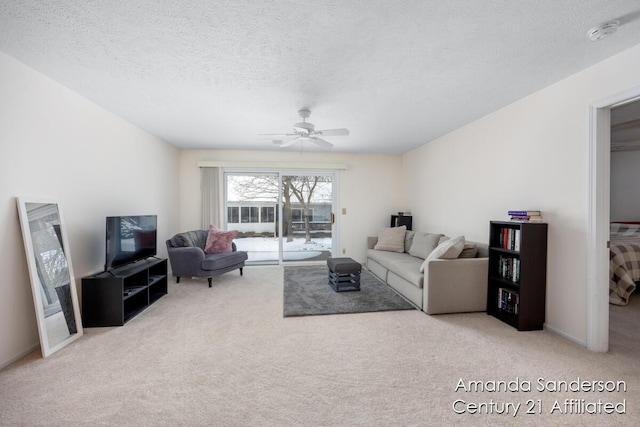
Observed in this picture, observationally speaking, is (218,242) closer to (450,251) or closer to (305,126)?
(305,126)

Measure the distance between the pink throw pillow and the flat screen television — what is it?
3.25 feet

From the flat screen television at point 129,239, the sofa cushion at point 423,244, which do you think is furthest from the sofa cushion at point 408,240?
the flat screen television at point 129,239

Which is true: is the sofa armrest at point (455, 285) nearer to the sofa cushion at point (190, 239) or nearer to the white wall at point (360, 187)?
the white wall at point (360, 187)

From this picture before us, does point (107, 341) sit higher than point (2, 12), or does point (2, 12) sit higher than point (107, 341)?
point (2, 12)

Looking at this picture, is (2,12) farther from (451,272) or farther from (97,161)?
(451,272)

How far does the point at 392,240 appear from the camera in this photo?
5074 millimetres

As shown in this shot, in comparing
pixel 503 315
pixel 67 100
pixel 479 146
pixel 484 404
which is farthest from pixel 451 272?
pixel 67 100

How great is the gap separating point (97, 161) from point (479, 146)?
4850 mm

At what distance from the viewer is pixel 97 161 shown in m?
3.11

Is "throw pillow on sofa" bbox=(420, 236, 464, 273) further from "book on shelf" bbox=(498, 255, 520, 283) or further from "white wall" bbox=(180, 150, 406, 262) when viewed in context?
"white wall" bbox=(180, 150, 406, 262)

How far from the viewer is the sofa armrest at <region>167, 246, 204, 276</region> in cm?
416

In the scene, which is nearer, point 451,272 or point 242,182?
point 451,272

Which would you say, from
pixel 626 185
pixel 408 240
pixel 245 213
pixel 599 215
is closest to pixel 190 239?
pixel 245 213

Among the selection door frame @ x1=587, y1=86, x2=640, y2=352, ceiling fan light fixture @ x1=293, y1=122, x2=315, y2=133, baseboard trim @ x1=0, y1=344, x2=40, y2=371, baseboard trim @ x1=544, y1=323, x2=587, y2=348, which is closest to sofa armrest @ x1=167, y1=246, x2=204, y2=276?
baseboard trim @ x1=0, y1=344, x2=40, y2=371
